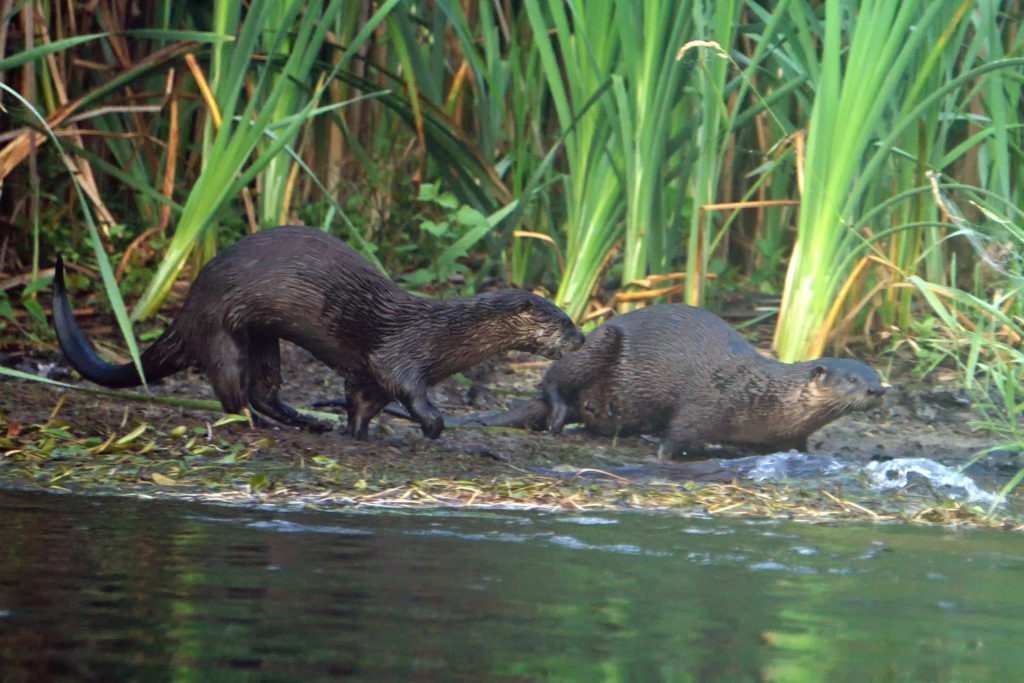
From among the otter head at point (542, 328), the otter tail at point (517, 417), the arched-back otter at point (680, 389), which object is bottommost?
the otter tail at point (517, 417)

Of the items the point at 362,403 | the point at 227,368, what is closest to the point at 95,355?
the point at 227,368

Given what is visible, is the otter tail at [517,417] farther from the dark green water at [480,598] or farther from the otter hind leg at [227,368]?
the dark green water at [480,598]

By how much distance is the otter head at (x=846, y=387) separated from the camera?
408cm

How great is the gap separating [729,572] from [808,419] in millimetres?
2148

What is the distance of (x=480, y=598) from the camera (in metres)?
1.88

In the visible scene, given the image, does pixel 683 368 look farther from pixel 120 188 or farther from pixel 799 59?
pixel 120 188

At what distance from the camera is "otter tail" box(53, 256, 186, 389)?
369cm

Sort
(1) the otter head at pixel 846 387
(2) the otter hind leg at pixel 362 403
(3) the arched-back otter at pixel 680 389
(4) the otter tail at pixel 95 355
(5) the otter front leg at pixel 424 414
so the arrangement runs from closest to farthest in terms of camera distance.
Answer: (4) the otter tail at pixel 95 355, (5) the otter front leg at pixel 424 414, (2) the otter hind leg at pixel 362 403, (1) the otter head at pixel 846 387, (3) the arched-back otter at pixel 680 389

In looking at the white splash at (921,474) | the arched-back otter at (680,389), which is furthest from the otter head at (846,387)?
the white splash at (921,474)

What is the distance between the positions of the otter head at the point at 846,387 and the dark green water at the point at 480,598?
138 centimetres

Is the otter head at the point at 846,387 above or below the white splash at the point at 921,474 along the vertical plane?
above

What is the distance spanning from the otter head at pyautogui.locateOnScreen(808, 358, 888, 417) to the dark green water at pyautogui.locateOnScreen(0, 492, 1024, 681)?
4.52ft

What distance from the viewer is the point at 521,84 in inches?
212

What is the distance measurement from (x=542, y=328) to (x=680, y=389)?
64 centimetres
